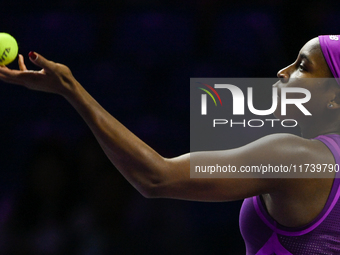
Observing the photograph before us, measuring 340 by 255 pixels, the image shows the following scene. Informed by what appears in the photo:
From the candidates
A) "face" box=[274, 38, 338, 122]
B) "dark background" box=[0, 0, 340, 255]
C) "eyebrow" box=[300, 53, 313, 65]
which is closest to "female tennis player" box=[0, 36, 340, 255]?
"face" box=[274, 38, 338, 122]

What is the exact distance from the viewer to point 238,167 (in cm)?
96

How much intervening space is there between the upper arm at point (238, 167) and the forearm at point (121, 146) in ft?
0.10

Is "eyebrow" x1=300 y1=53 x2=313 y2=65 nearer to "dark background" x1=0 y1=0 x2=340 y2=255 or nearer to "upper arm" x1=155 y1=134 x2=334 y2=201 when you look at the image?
"upper arm" x1=155 y1=134 x2=334 y2=201

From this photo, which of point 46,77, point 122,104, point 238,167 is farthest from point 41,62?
point 122,104

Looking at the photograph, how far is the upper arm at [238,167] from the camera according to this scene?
3.13 feet

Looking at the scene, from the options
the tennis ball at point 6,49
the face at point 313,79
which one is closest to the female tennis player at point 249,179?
the face at point 313,79

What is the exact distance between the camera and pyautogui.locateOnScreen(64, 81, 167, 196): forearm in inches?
36.5

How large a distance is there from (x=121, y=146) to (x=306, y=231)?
53cm

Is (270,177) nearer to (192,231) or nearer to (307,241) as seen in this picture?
(307,241)

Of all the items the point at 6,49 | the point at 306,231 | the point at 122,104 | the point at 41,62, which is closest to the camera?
the point at 41,62

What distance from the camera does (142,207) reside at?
11.4 ft

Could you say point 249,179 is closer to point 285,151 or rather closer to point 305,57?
point 285,151

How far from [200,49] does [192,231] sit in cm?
178

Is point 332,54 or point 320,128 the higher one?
point 332,54
